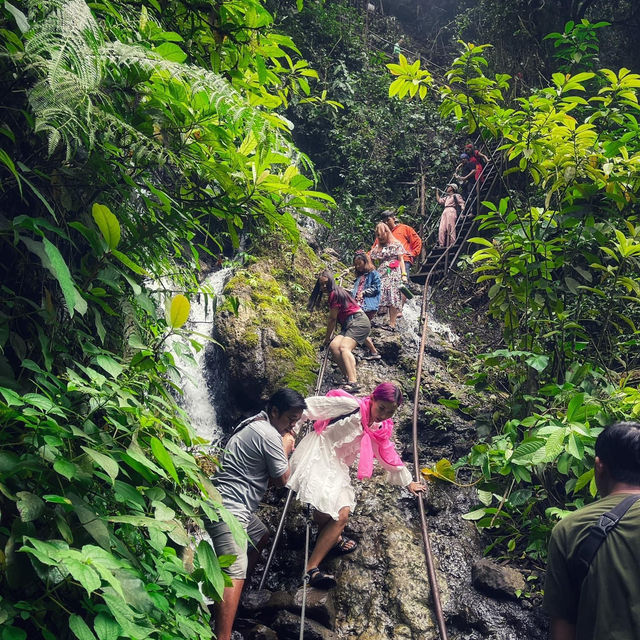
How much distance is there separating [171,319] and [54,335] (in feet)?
1.65

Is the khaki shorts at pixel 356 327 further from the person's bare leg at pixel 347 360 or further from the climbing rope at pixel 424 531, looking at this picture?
the climbing rope at pixel 424 531

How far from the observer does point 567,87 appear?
14.5ft

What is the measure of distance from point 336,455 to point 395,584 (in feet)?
3.82

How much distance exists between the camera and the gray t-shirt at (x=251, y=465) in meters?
3.81

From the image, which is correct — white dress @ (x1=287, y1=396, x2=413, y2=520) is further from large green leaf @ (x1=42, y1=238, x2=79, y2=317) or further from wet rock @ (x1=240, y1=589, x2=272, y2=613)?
large green leaf @ (x1=42, y1=238, x2=79, y2=317)

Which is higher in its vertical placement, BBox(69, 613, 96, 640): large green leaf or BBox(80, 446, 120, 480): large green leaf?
BBox(80, 446, 120, 480): large green leaf

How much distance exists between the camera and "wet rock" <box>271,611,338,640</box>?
391 centimetres

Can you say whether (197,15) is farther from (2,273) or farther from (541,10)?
(541,10)

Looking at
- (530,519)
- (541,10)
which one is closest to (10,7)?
(530,519)

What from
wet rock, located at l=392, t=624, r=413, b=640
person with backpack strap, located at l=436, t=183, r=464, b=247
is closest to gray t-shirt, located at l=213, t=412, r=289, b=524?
wet rock, located at l=392, t=624, r=413, b=640

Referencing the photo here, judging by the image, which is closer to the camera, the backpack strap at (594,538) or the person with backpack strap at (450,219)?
the backpack strap at (594,538)

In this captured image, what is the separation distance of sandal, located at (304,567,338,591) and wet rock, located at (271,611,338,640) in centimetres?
32

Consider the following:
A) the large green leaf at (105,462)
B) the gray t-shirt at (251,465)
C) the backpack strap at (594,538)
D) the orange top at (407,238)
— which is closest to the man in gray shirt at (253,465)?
the gray t-shirt at (251,465)

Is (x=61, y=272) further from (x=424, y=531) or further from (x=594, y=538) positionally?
(x=424, y=531)
